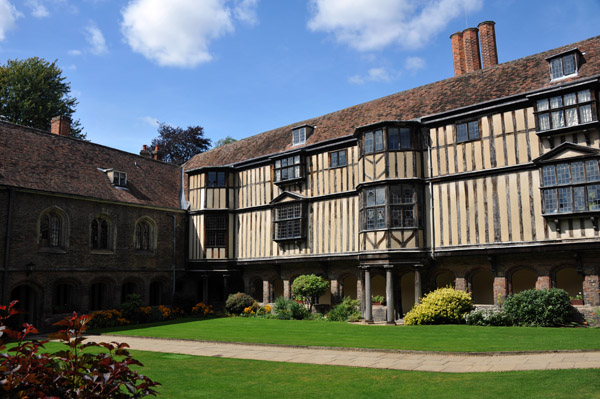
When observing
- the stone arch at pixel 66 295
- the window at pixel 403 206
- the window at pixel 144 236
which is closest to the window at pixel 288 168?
the window at pixel 403 206

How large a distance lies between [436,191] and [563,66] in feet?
20.8

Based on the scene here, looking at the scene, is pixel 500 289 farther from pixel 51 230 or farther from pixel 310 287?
pixel 51 230

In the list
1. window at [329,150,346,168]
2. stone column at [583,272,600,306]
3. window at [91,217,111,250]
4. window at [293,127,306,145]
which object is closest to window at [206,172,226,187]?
window at [293,127,306,145]

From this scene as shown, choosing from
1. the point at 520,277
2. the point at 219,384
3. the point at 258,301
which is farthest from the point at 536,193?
the point at 258,301

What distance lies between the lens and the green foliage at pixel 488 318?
637 inches

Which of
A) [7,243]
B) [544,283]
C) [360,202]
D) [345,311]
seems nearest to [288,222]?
[360,202]

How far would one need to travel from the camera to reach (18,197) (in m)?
19.9

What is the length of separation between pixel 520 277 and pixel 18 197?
22.2m

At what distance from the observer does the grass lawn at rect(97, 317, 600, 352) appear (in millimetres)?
11352

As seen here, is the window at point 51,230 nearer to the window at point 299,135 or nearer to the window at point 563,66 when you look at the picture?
the window at point 299,135

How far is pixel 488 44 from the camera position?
22094mm

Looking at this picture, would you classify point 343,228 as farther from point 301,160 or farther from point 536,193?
point 536,193

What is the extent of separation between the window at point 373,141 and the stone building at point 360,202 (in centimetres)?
5

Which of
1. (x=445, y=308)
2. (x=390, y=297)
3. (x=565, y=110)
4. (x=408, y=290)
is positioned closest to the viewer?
(x=565, y=110)
